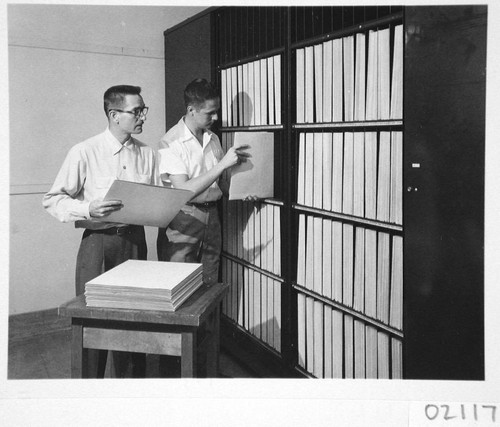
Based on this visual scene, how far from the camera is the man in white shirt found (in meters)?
2.09

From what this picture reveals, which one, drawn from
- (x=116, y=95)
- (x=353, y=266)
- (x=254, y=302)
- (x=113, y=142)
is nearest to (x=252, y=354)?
(x=254, y=302)

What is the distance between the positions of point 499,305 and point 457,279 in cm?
11

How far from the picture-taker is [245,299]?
2406 mm

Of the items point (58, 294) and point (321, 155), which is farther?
point (58, 294)

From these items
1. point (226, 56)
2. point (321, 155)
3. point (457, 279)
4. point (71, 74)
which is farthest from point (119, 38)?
point (457, 279)

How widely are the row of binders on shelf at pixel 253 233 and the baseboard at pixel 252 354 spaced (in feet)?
1.29

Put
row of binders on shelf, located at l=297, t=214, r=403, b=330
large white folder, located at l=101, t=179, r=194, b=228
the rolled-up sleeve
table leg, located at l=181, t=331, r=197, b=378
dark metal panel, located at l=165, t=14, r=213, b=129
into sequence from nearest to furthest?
table leg, located at l=181, t=331, r=197, b=378 → large white folder, located at l=101, t=179, r=194, b=228 → row of binders on shelf, located at l=297, t=214, r=403, b=330 → the rolled-up sleeve → dark metal panel, located at l=165, t=14, r=213, b=129

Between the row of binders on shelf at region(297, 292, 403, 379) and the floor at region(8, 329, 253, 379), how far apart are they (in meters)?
0.45

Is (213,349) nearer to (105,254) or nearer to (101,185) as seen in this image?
(105,254)

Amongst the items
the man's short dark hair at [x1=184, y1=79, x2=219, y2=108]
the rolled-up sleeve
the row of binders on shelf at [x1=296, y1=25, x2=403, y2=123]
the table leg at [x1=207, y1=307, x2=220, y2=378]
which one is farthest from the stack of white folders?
the man's short dark hair at [x1=184, y1=79, x2=219, y2=108]

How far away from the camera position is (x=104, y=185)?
1.80 meters

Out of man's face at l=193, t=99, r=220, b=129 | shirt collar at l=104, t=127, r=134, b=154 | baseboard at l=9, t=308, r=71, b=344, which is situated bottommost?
baseboard at l=9, t=308, r=71, b=344

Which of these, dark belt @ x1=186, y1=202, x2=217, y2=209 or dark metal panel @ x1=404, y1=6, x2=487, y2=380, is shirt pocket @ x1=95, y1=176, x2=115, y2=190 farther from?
dark metal panel @ x1=404, y1=6, x2=487, y2=380
